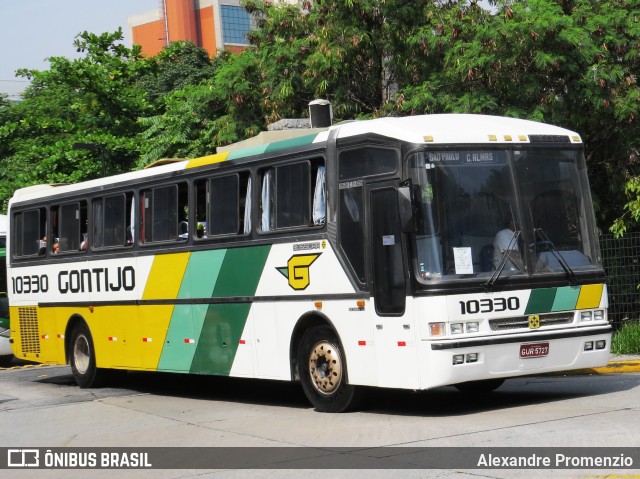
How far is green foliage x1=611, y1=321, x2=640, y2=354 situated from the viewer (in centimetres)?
1794

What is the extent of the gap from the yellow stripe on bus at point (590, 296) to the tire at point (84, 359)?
8.86 m

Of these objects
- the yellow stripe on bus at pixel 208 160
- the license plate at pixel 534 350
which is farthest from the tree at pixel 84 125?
the license plate at pixel 534 350

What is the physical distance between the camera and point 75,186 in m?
19.4

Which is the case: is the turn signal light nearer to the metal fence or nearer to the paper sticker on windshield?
the paper sticker on windshield

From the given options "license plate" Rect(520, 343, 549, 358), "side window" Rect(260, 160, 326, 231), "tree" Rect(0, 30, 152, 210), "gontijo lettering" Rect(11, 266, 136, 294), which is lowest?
"license plate" Rect(520, 343, 549, 358)

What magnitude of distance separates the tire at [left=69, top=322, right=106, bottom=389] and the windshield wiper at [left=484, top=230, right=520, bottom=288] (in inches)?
340

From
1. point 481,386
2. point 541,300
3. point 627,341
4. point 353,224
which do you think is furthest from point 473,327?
point 627,341

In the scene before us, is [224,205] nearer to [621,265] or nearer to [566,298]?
[566,298]

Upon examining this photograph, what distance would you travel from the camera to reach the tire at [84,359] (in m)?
18.9

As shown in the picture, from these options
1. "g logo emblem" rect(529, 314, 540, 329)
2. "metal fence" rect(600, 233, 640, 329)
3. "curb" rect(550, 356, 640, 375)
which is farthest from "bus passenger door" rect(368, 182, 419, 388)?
"metal fence" rect(600, 233, 640, 329)

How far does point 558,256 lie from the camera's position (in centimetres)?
1272

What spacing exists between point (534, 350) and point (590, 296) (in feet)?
3.33

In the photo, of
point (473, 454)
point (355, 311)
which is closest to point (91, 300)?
point (355, 311)

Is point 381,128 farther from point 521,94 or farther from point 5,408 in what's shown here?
point 521,94
